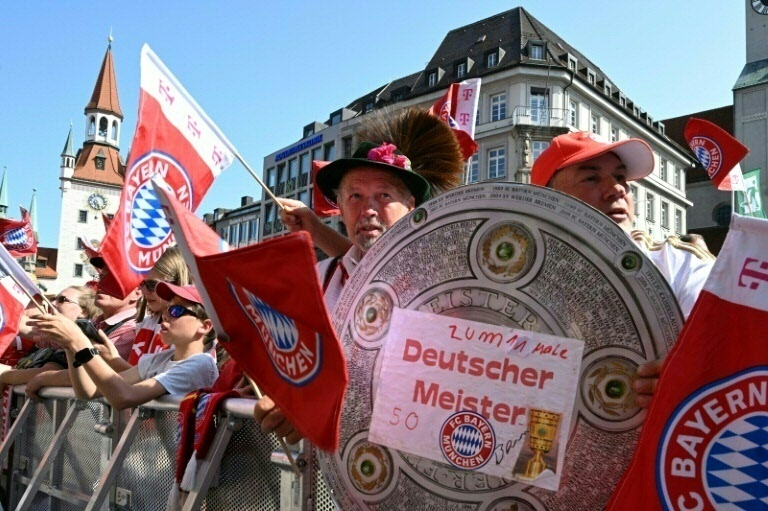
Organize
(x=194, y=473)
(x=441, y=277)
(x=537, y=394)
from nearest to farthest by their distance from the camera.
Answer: (x=537, y=394)
(x=441, y=277)
(x=194, y=473)

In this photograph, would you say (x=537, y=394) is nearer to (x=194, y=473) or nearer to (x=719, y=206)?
(x=194, y=473)

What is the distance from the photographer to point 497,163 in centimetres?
3794

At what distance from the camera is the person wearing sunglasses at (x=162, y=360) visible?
323 centimetres

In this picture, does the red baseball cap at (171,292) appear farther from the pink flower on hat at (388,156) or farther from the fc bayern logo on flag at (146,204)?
the pink flower on hat at (388,156)

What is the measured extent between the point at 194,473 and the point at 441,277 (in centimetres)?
151

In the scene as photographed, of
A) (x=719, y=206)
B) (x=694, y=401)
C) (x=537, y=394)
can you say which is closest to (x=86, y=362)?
(x=537, y=394)

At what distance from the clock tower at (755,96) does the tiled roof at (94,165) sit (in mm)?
65254

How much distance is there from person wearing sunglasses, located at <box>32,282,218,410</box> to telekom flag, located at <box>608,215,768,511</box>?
2284 mm

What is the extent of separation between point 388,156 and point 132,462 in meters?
2.06

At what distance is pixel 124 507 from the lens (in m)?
3.56

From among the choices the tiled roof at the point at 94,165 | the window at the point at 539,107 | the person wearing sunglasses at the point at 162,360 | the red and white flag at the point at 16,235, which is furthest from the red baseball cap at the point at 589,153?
the tiled roof at the point at 94,165

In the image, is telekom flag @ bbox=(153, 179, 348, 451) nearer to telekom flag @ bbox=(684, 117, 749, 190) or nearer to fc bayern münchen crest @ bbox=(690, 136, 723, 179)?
telekom flag @ bbox=(684, 117, 749, 190)

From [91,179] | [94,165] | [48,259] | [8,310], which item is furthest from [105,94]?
[8,310]

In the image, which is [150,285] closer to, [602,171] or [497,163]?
[602,171]
